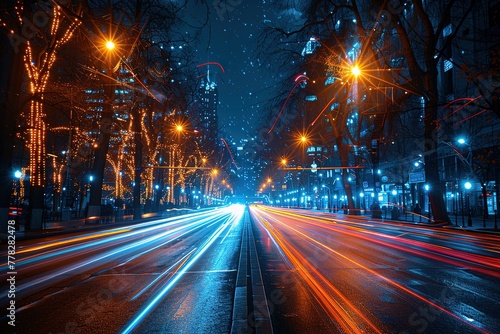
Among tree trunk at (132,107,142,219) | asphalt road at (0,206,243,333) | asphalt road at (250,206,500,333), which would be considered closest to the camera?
asphalt road at (250,206,500,333)

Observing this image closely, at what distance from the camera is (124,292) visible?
827cm

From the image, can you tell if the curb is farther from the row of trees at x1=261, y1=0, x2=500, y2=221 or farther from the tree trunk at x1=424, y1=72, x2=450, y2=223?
the tree trunk at x1=424, y1=72, x2=450, y2=223

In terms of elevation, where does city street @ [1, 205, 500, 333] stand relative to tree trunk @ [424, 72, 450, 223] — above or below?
below

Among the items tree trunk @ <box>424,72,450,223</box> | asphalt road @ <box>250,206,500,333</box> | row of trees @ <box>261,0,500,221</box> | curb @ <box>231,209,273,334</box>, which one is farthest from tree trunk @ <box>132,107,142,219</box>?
curb @ <box>231,209,273,334</box>

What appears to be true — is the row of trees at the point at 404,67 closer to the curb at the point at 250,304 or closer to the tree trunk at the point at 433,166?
the tree trunk at the point at 433,166

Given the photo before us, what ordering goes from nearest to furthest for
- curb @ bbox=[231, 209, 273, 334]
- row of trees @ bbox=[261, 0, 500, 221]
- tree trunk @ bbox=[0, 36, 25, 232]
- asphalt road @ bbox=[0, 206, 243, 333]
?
1. curb @ bbox=[231, 209, 273, 334]
2. asphalt road @ bbox=[0, 206, 243, 333]
3. tree trunk @ bbox=[0, 36, 25, 232]
4. row of trees @ bbox=[261, 0, 500, 221]

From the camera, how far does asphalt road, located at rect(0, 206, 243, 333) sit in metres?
6.07

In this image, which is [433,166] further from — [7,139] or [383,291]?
[7,139]

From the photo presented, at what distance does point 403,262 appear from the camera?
1196cm

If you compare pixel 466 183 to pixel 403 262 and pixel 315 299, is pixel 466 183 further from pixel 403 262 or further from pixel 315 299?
pixel 315 299

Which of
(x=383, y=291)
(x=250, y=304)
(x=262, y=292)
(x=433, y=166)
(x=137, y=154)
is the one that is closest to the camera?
(x=250, y=304)

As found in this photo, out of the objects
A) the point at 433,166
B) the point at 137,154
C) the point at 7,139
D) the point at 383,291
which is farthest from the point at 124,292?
the point at 137,154

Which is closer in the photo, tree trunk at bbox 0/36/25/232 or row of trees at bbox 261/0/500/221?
tree trunk at bbox 0/36/25/232

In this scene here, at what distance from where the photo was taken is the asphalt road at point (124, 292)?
6074 millimetres
